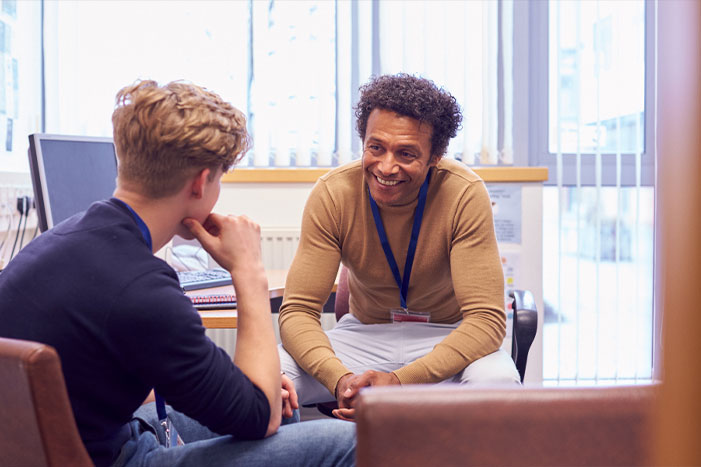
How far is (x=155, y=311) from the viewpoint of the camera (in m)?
0.86

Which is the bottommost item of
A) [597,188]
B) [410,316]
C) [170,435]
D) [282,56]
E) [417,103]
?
[170,435]

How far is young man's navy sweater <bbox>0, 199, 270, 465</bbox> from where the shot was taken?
866mm

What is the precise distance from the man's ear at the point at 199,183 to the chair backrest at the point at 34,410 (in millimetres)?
397

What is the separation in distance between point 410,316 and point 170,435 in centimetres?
77

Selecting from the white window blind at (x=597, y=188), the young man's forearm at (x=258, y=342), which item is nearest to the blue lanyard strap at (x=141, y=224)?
the young man's forearm at (x=258, y=342)

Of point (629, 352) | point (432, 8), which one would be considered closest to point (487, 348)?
point (629, 352)

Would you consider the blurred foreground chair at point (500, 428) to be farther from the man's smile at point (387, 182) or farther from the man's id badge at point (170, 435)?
the man's smile at point (387, 182)

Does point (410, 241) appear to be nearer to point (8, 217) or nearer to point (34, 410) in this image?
point (34, 410)

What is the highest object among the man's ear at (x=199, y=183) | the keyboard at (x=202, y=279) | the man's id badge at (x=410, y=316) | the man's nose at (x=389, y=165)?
the man's nose at (x=389, y=165)

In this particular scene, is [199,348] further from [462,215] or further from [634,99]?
[634,99]

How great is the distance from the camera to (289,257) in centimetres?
282

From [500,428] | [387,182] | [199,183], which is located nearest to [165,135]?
[199,183]

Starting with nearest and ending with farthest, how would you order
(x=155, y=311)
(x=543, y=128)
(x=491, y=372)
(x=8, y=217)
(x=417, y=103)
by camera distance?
(x=155, y=311) → (x=491, y=372) → (x=417, y=103) → (x=8, y=217) → (x=543, y=128)

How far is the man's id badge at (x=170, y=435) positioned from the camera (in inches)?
45.8
